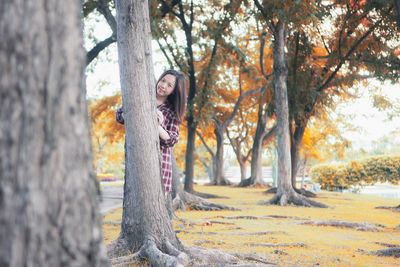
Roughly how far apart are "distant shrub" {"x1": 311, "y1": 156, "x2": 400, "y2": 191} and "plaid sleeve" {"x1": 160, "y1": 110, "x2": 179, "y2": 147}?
18.4 metres

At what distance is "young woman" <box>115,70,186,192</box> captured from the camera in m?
3.72

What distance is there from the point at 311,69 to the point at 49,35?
13896mm

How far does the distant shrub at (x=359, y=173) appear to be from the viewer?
1944 cm

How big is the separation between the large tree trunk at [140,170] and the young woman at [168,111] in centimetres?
16

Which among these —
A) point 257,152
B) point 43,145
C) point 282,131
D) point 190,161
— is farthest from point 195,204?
point 257,152

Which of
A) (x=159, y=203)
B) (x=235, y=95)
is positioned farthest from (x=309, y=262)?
(x=235, y=95)

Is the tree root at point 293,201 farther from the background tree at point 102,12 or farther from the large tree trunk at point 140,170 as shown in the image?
the large tree trunk at point 140,170

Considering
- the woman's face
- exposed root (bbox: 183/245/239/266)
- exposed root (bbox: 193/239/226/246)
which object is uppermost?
the woman's face

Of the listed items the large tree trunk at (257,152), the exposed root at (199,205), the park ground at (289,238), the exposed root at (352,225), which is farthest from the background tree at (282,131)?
the large tree trunk at (257,152)

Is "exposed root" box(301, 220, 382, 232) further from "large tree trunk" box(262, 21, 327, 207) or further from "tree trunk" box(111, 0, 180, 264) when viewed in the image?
"tree trunk" box(111, 0, 180, 264)

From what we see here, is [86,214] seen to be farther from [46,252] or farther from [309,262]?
[309,262]

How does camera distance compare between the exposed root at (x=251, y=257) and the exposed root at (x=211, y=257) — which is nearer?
the exposed root at (x=211, y=257)

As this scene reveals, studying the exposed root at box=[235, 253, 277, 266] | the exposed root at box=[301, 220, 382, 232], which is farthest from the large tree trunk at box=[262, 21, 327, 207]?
the exposed root at box=[235, 253, 277, 266]

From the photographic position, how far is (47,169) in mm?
1195
